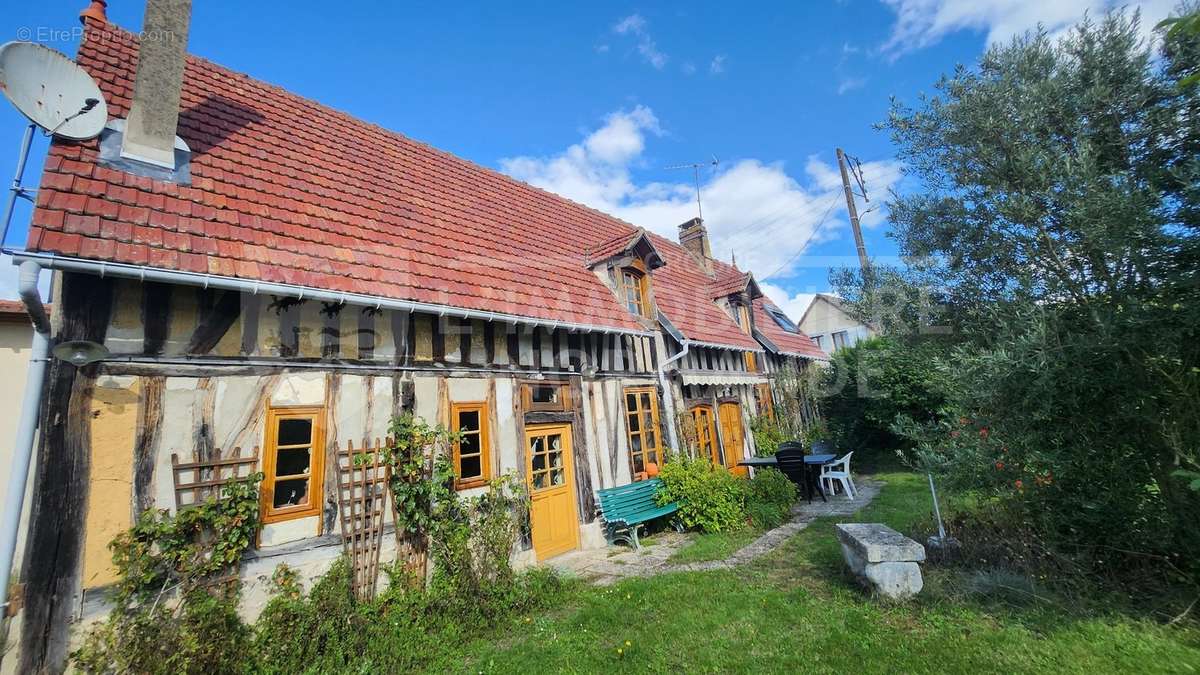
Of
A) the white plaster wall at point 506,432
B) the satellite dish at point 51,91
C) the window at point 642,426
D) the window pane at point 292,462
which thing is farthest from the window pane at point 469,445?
the satellite dish at point 51,91

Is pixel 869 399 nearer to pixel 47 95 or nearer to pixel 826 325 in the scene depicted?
pixel 47 95

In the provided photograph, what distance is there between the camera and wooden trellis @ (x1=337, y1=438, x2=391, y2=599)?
5426mm

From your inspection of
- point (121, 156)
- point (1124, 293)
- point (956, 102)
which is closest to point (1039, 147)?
point (956, 102)

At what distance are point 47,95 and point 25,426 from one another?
3379 millimetres

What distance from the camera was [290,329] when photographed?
5.52 metres

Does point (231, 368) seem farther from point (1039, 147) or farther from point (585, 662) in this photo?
point (1039, 147)

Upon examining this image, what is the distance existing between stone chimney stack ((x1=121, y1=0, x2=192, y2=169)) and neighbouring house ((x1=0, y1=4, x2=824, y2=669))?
0.12 feet

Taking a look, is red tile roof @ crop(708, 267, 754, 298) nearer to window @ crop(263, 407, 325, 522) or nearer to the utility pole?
the utility pole

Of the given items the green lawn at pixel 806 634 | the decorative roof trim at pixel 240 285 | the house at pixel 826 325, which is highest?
the house at pixel 826 325

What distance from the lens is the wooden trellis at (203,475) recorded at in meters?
4.57

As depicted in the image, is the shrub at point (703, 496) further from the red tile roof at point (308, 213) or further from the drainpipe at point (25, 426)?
the drainpipe at point (25, 426)

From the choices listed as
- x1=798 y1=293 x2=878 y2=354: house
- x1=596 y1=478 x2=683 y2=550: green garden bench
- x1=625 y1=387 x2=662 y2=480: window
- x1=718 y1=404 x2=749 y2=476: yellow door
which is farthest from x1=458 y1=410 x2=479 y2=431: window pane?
x1=798 y1=293 x2=878 y2=354: house

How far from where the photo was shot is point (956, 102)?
5.31 meters

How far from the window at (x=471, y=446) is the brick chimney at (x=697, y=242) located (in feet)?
41.2
